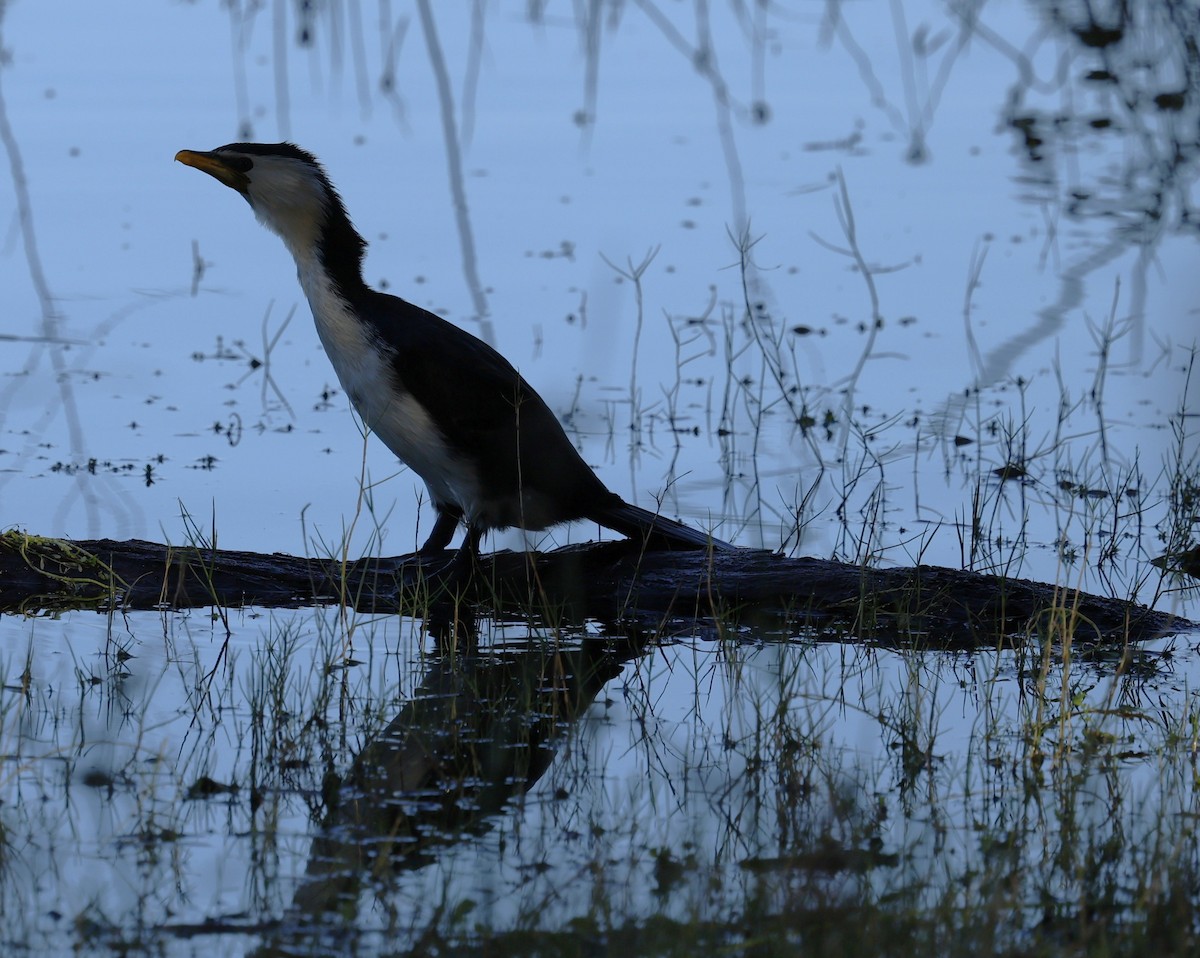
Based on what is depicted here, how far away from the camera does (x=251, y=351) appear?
9102mm

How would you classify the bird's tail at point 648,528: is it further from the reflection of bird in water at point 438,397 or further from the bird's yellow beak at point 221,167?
the bird's yellow beak at point 221,167

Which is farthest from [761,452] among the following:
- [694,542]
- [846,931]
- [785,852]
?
[846,931]

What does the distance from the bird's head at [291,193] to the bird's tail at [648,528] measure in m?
1.17

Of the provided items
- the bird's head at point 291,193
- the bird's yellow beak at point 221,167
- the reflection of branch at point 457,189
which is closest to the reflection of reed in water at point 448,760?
the bird's head at point 291,193

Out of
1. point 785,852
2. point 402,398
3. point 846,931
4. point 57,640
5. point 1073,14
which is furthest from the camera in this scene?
point 1073,14

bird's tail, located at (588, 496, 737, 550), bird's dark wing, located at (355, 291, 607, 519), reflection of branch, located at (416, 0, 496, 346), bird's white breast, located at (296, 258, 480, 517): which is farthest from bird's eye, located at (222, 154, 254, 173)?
reflection of branch, located at (416, 0, 496, 346)

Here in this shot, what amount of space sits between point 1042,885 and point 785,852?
1.78ft

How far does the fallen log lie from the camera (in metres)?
5.77

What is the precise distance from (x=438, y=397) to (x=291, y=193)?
0.92m

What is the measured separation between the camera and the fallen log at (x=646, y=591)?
5770 millimetres

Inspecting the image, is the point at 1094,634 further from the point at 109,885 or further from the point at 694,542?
the point at 109,885

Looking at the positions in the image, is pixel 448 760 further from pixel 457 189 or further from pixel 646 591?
pixel 457 189

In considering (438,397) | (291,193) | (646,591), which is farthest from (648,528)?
(291,193)

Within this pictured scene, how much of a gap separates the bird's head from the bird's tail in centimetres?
117
